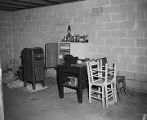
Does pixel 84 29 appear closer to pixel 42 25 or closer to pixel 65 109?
pixel 42 25

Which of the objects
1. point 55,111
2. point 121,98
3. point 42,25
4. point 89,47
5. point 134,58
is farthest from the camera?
point 42,25

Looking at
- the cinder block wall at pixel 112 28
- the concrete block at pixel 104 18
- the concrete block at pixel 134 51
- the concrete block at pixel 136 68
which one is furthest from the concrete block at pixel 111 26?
the concrete block at pixel 136 68

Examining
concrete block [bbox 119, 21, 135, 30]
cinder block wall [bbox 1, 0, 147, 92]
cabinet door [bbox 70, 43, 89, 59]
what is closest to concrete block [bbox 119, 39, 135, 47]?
cinder block wall [bbox 1, 0, 147, 92]

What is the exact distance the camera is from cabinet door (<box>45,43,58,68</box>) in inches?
228

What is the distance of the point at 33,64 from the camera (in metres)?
4.94

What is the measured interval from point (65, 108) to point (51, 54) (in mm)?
2506

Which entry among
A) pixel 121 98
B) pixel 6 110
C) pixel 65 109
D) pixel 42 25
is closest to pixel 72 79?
pixel 65 109

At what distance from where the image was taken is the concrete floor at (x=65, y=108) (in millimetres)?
3312

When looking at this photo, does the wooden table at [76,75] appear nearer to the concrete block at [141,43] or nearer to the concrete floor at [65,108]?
the concrete floor at [65,108]

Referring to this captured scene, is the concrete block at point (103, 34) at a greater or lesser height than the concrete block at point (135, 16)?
lesser

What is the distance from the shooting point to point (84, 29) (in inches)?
208

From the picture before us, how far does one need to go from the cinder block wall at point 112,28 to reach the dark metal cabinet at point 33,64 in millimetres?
1270

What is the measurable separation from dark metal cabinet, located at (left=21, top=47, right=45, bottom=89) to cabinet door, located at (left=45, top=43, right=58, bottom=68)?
701 mm

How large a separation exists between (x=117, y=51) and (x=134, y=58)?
0.48 m
